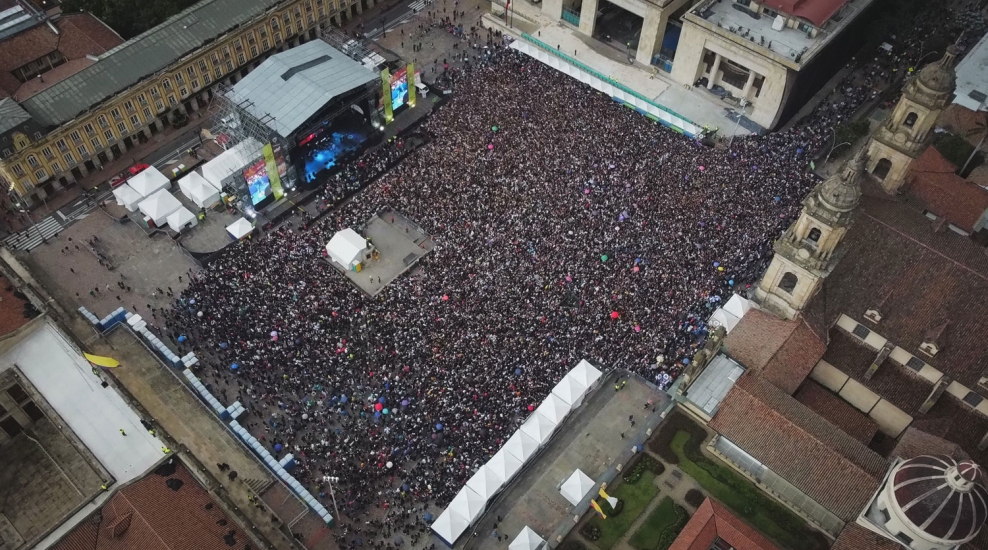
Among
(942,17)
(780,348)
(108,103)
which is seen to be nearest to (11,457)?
(108,103)

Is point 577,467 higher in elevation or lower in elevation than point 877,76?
lower

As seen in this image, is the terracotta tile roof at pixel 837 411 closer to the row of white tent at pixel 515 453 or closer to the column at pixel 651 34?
the row of white tent at pixel 515 453

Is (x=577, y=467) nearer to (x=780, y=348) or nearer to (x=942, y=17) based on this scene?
(x=780, y=348)

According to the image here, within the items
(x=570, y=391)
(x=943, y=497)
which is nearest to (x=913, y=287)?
(x=943, y=497)

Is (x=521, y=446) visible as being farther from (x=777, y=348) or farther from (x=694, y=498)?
(x=777, y=348)

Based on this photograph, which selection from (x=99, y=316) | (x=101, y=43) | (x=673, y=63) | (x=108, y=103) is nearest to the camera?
(x=99, y=316)

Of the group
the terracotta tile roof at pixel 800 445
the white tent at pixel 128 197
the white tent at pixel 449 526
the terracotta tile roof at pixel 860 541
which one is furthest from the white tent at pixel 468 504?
the white tent at pixel 128 197
